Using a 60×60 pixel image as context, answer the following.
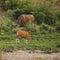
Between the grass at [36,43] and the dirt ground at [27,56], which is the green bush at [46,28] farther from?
the dirt ground at [27,56]

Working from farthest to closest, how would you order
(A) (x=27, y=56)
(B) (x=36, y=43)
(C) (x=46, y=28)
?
(C) (x=46, y=28) → (B) (x=36, y=43) → (A) (x=27, y=56)

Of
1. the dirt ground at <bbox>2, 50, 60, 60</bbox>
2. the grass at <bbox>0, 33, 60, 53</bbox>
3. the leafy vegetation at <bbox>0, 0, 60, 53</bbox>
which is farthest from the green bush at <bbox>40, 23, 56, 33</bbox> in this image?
the dirt ground at <bbox>2, 50, 60, 60</bbox>

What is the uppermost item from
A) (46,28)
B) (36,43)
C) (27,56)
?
(27,56)

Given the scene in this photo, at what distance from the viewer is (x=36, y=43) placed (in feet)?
49.7

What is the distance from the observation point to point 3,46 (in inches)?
563

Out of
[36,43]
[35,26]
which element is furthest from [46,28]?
[36,43]

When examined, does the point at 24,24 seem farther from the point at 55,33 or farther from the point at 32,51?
the point at 32,51

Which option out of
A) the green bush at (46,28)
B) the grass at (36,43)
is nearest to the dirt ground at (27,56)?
the grass at (36,43)

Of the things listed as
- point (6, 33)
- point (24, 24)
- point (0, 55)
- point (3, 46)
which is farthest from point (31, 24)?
point (0, 55)

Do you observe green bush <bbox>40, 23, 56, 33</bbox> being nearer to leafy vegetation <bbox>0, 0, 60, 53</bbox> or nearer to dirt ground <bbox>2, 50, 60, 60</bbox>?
leafy vegetation <bbox>0, 0, 60, 53</bbox>

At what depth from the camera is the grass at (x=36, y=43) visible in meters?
14.3

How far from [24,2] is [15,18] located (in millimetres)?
1679

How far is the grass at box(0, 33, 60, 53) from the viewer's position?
14289mm

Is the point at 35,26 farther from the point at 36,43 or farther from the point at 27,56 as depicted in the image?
the point at 27,56
